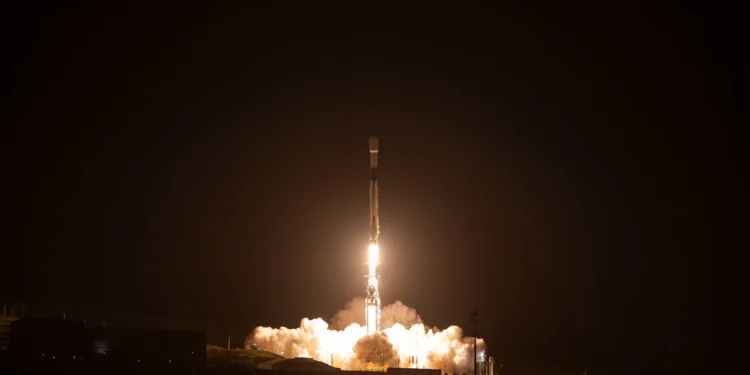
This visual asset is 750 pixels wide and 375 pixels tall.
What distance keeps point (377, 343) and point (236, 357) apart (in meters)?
17.2

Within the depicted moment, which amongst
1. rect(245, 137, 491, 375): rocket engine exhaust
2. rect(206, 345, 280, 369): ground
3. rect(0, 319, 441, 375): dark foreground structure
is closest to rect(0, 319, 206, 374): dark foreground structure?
rect(0, 319, 441, 375): dark foreground structure

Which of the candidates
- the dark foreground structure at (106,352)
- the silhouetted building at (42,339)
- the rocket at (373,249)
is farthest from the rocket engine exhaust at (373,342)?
the silhouetted building at (42,339)

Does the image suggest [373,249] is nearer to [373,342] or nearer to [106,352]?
[373,342]

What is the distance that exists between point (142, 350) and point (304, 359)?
18.7 meters

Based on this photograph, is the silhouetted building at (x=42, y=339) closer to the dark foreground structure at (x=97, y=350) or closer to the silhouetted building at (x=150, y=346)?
the dark foreground structure at (x=97, y=350)

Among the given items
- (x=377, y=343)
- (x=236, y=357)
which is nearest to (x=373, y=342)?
(x=377, y=343)

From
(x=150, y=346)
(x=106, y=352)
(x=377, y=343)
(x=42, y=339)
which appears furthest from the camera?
(x=377, y=343)

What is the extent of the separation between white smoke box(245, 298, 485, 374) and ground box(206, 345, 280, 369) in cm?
639

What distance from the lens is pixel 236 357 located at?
12275cm

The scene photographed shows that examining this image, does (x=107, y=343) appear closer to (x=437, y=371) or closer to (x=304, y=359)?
(x=304, y=359)

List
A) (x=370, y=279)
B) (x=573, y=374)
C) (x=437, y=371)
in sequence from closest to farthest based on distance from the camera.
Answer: (x=437, y=371), (x=370, y=279), (x=573, y=374)

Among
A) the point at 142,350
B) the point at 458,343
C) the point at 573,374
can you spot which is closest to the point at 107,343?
the point at 142,350

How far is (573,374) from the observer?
175m

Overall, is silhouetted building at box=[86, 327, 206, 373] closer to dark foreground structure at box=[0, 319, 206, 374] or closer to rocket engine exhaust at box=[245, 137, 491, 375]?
dark foreground structure at box=[0, 319, 206, 374]
